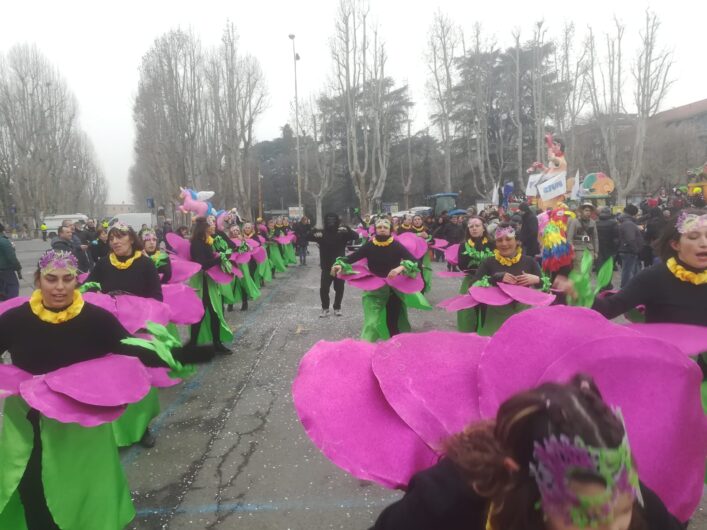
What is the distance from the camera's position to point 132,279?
4.52 m

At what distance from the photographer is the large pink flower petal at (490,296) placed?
397 cm

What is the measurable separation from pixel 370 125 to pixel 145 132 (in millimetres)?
14078

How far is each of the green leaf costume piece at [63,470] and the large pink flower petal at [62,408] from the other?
261mm

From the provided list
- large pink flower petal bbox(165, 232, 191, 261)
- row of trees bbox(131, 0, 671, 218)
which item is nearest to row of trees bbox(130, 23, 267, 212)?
row of trees bbox(131, 0, 671, 218)

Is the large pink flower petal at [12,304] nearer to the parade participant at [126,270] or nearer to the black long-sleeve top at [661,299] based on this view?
the parade participant at [126,270]

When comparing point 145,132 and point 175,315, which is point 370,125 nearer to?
point 145,132

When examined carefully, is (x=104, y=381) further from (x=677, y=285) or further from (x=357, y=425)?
(x=677, y=285)

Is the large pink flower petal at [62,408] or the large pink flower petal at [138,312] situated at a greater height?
the large pink flower petal at [138,312]

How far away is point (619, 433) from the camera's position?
35.4 inches

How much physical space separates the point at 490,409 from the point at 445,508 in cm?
34

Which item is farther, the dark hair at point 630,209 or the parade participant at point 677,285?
the dark hair at point 630,209

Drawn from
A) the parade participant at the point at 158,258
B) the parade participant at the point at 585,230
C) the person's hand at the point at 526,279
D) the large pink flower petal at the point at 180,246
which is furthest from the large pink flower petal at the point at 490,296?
the parade participant at the point at 585,230

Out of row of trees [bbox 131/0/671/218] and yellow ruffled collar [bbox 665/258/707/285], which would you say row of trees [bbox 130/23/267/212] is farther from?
yellow ruffled collar [bbox 665/258/707/285]

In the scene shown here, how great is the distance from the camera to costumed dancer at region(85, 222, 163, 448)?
4.03 m
